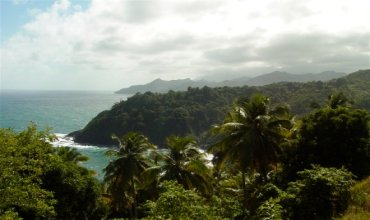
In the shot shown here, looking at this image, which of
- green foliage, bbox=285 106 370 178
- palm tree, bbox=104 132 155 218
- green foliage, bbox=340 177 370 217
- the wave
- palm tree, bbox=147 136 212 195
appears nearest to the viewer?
green foliage, bbox=340 177 370 217

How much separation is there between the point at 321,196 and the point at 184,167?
44.9 feet

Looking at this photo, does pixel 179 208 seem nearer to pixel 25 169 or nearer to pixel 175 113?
pixel 25 169

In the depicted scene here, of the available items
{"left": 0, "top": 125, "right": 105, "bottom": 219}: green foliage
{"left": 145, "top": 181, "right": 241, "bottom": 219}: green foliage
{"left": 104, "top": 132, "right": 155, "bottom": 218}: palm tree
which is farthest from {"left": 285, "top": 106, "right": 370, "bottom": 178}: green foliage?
{"left": 0, "top": 125, "right": 105, "bottom": 219}: green foliage

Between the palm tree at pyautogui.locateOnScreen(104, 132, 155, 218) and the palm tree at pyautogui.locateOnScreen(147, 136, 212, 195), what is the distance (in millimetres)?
4481

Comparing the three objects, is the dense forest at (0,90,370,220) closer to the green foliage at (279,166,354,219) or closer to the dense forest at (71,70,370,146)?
the green foliage at (279,166,354,219)

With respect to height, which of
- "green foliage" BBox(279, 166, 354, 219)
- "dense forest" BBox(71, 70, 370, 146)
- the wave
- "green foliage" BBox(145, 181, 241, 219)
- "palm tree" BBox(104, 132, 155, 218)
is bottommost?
the wave

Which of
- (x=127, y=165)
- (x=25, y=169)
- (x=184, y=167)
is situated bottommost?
(x=127, y=165)

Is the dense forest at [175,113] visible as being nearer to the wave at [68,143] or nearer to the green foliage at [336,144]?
the wave at [68,143]

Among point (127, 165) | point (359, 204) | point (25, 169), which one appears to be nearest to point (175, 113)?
point (127, 165)

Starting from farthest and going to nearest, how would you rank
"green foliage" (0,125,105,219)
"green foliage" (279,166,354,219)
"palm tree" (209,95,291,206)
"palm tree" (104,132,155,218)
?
1. "palm tree" (104,132,155,218)
2. "palm tree" (209,95,291,206)
3. "green foliage" (279,166,354,219)
4. "green foliage" (0,125,105,219)

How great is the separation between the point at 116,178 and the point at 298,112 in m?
134

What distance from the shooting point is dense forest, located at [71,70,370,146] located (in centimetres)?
15300

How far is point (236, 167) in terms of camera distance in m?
29.4

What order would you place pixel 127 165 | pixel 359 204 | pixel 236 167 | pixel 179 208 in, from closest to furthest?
pixel 179 208
pixel 359 204
pixel 236 167
pixel 127 165
